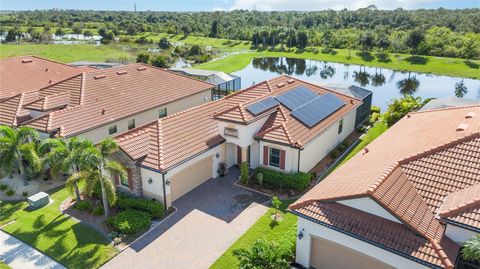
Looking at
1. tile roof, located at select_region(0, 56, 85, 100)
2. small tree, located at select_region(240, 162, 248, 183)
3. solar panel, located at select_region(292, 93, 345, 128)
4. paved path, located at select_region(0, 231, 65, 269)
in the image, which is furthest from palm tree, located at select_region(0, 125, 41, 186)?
solar panel, located at select_region(292, 93, 345, 128)

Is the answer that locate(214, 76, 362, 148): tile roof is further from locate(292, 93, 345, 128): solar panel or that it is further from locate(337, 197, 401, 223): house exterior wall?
locate(337, 197, 401, 223): house exterior wall

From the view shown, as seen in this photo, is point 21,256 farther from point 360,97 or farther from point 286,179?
point 360,97

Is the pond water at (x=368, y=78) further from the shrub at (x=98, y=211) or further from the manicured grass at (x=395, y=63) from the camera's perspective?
the shrub at (x=98, y=211)

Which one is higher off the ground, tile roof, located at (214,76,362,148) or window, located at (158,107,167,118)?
tile roof, located at (214,76,362,148)

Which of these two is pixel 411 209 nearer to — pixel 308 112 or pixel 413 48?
pixel 308 112

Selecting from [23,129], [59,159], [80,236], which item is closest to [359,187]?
[80,236]

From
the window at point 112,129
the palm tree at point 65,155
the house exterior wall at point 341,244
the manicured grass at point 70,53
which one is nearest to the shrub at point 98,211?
the palm tree at point 65,155
